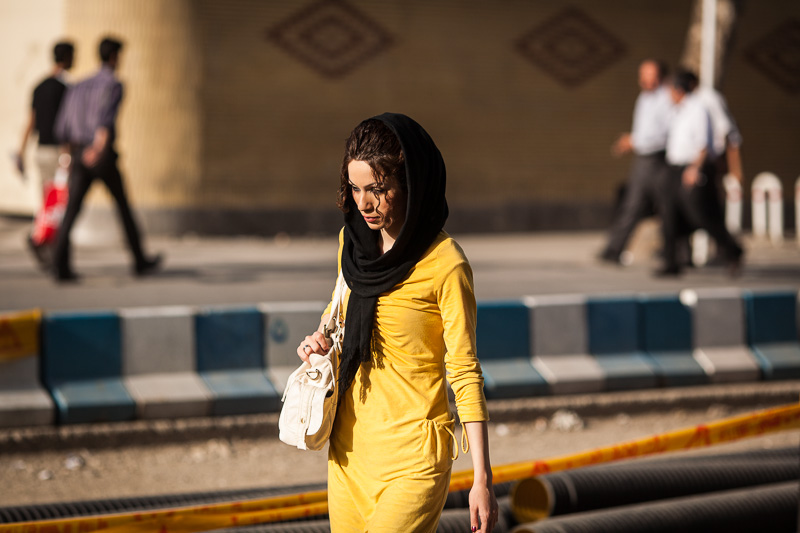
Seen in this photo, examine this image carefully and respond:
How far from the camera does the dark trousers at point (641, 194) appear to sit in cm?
1191

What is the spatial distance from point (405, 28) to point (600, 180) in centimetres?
475

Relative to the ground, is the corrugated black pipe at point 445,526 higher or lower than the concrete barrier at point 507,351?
lower

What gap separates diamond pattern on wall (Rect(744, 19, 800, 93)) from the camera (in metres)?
22.0

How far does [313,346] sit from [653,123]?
9759 millimetres

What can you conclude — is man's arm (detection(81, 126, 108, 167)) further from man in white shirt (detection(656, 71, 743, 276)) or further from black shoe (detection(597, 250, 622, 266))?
man in white shirt (detection(656, 71, 743, 276))

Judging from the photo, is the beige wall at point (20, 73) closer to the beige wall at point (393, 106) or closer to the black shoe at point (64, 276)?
the beige wall at point (393, 106)

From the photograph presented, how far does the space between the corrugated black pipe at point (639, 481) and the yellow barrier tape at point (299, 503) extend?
0.50ft

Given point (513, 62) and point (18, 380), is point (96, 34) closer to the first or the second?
point (513, 62)

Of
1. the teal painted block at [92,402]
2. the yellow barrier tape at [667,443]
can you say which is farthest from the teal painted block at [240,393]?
the yellow barrier tape at [667,443]

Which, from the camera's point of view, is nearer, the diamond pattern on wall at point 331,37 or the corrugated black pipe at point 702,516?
the corrugated black pipe at point 702,516

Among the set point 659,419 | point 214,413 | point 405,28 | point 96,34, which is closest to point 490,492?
point 214,413

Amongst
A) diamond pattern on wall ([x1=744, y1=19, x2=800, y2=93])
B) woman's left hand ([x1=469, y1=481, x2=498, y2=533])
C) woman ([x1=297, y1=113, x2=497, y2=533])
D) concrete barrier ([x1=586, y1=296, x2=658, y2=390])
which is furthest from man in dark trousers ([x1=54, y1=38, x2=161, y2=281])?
diamond pattern on wall ([x1=744, y1=19, x2=800, y2=93])

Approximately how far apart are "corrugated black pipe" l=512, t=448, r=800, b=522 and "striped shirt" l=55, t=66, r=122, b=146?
274 inches

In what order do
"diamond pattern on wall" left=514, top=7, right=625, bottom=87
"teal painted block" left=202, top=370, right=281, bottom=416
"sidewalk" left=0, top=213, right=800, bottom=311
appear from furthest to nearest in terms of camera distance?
1. "diamond pattern on wall" left=514, top=7, right=625, bottom=87
2. "sidewalk" left=0, top=213, right=800, bottom=311
3. "teal painted block" left=202, top=370, right=281, bottom=416
